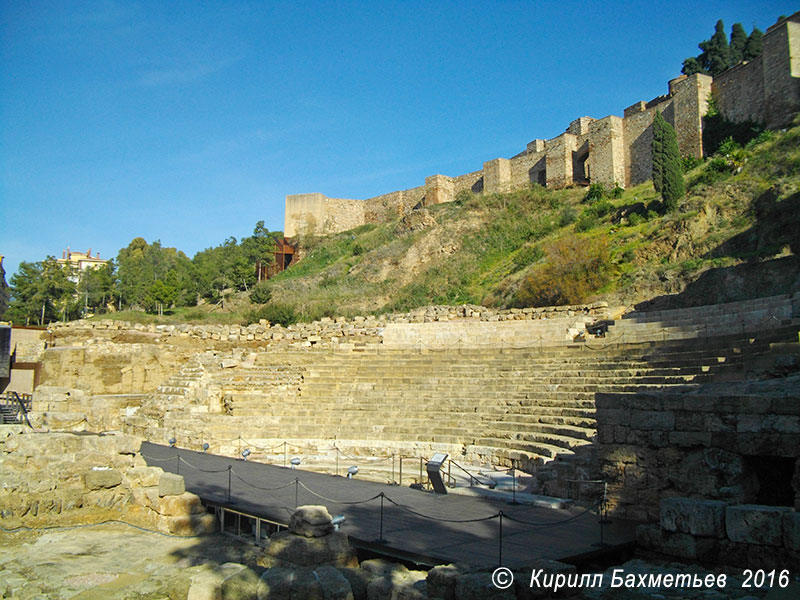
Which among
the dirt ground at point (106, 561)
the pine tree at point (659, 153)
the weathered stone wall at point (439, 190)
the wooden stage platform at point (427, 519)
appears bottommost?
the dirt ground at point (106, 561)

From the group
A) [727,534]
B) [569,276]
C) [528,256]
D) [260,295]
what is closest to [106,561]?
[727,534]

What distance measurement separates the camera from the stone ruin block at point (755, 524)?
4.93 metres

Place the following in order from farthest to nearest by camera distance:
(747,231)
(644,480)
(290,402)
Result: (747,231) → (290,402) → (644,480)

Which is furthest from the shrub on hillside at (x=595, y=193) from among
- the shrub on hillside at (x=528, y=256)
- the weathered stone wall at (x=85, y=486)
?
the weathered stone wall at (x=85, y=486)

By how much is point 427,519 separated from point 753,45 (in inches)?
Answer: 1618

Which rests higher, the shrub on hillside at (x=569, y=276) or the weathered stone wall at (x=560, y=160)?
the weathered stone wall at (x=560, y=160)

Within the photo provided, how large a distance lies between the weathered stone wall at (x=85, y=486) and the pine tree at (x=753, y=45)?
4072 centimetres

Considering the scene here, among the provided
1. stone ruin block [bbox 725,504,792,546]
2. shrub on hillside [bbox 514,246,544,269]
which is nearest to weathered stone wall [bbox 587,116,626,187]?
shrub on hillside [bbox 514,246,544,269]

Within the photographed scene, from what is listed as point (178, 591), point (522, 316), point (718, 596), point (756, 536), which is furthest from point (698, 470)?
point (522, 316)

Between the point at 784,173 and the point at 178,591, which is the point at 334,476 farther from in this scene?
the point at 784,173

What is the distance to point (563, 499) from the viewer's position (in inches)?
309

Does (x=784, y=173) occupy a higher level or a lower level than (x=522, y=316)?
higher

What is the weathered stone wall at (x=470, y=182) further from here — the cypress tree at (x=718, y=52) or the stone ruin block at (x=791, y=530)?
the stone ruin block at (x=791, y=530)

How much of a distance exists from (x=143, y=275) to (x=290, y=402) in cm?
3639
